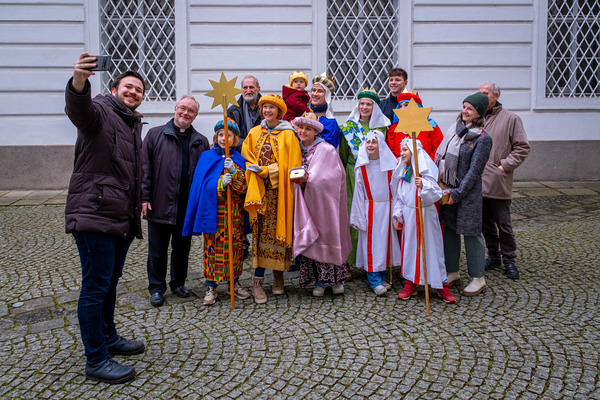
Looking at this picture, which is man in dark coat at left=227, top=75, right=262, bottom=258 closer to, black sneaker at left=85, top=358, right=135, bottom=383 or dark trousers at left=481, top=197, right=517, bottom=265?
dark trousers at left=481, top=197, right=517, bottom=265

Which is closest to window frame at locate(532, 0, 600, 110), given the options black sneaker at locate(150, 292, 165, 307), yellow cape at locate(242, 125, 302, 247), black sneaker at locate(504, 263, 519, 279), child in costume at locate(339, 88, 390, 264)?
black sneaker at locate(504, 263, 519, 279)

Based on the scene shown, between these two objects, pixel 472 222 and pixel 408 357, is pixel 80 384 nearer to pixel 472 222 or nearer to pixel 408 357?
pixel 408 357

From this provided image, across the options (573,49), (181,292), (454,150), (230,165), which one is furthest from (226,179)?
(573,49)

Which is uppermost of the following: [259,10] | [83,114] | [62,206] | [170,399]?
[259,10]

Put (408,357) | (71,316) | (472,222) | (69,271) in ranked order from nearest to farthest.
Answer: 1. (408,357)
2. (71,316)
3. (472,222)
4. (69,271)

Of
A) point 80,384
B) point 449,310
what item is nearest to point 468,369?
point 449,310

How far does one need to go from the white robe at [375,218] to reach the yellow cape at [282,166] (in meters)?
0.66

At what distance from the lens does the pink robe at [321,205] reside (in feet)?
16.0

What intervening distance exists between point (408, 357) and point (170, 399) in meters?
1.51

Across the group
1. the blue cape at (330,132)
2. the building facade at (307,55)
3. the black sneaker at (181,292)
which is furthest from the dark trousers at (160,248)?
the building facade at (307,55)

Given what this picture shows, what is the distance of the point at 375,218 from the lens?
5.20m

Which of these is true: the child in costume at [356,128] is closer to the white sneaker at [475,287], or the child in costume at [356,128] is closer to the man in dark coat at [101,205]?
the white sneaker at [475,287]

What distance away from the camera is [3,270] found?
19.0 ft

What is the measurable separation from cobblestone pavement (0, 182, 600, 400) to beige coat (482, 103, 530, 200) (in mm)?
813
